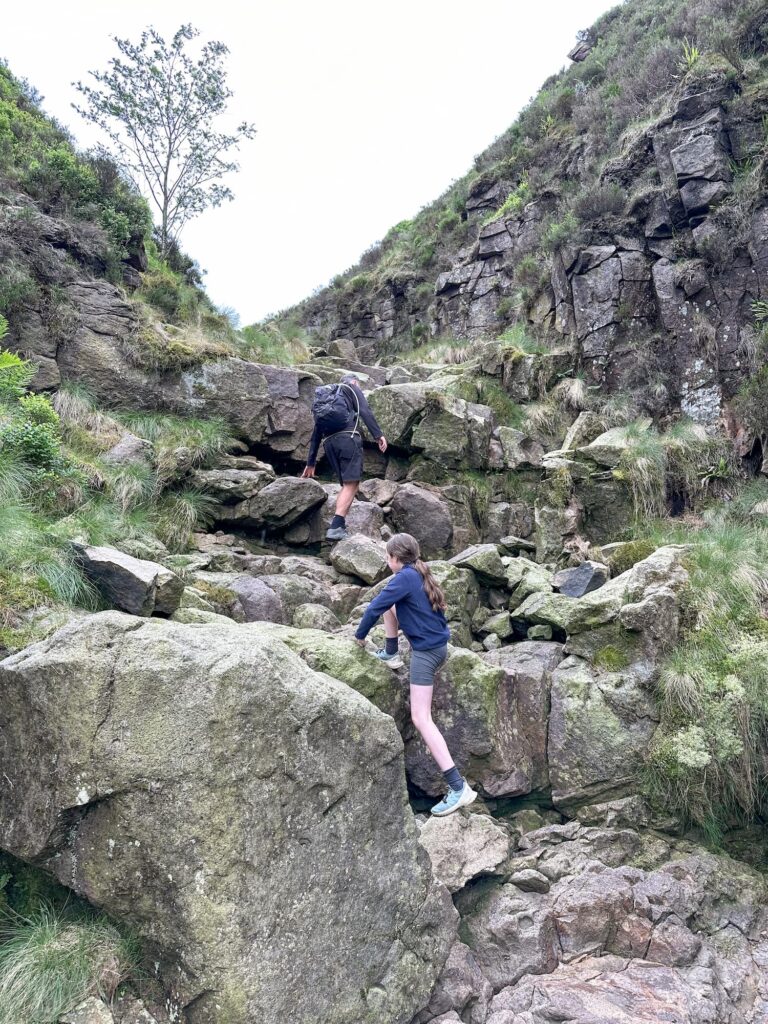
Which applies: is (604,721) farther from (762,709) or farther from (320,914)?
(320,914)

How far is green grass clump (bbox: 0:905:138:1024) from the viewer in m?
3.32

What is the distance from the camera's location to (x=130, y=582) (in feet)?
18.2

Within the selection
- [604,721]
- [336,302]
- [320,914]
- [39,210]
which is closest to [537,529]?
[604,721]

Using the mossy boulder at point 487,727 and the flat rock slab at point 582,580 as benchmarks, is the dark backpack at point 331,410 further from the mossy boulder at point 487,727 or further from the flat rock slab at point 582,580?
the mossy boulder at point 487,727

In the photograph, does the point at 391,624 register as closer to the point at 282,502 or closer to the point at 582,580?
the point at 582,580

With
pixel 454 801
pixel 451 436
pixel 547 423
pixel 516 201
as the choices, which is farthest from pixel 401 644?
pixel 516 201

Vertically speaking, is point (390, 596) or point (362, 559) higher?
point (390, 596)

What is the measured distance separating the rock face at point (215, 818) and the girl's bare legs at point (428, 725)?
101 centimetres

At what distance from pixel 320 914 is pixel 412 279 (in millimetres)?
22520

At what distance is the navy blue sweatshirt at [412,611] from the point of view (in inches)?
210

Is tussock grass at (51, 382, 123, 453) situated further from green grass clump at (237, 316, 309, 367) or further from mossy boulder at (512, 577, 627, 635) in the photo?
mossy boulder at (512, 577, 627, 635)

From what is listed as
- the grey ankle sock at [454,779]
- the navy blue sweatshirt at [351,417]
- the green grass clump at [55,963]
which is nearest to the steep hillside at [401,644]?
the green grass clump at [55,963]

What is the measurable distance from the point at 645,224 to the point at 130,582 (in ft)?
41.4

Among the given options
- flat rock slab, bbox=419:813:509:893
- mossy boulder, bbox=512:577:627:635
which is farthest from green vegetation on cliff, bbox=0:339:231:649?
mossy boulder, bbox=512:577:627:635
